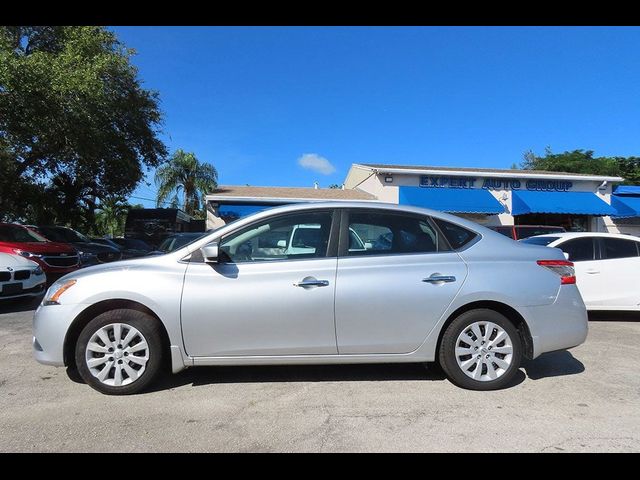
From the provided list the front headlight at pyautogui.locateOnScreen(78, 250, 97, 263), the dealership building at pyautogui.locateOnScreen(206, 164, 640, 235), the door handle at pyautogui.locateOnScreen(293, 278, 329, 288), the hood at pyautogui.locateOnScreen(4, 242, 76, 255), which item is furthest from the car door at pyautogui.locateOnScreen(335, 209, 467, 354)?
the dealership building at pyautogui.locateOnScreen(206, 164, 640, 235)

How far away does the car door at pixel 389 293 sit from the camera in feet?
Result: 13.3

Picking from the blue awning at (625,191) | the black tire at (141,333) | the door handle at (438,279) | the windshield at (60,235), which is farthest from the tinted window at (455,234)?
the blue awning at (625,191)

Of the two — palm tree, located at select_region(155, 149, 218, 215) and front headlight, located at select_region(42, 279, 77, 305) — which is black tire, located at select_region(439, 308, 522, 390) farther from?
palm tree, located at select_region(155, 149, 218, 215)

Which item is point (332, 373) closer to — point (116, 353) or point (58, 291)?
point (116, 353)

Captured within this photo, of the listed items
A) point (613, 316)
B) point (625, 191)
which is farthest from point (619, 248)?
point (625, 191)

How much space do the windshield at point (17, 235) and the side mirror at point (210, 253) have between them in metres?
8.56

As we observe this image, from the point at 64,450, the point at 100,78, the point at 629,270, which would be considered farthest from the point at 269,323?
the point at 100,78

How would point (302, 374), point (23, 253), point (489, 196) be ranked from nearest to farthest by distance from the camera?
1. point (302, 374)
2. point (23, 253)
3. point (489, 196)

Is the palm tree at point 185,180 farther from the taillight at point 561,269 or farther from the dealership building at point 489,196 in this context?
the taillight at point 561,269

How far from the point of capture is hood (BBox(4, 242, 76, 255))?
33.6 ft

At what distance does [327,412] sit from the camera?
146 inches

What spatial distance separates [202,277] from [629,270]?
660 cm

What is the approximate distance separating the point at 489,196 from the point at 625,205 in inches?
267
